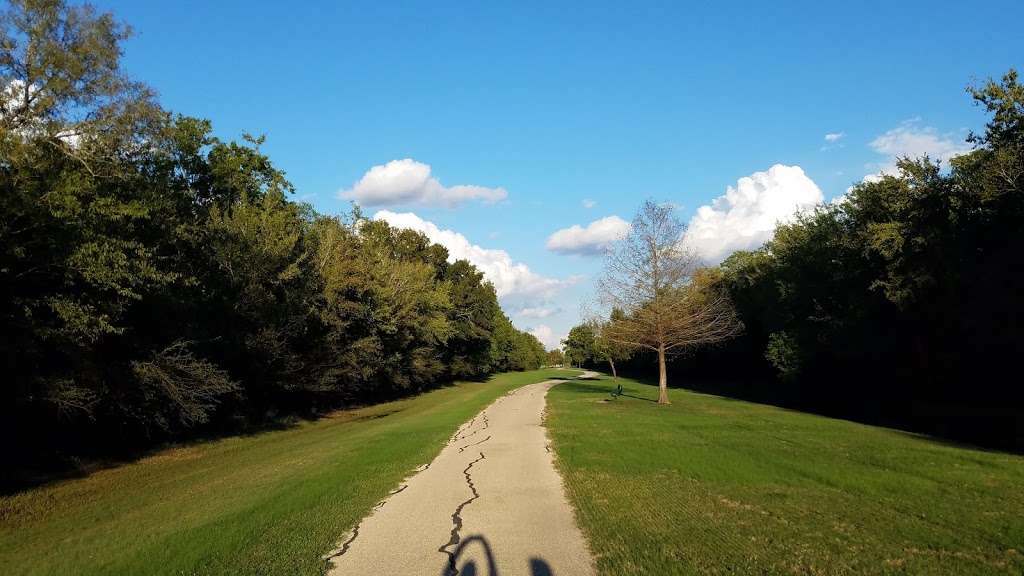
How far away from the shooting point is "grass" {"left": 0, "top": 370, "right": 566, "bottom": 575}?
6.95 metres

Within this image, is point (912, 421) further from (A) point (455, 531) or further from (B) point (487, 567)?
(B) point (487, 567)

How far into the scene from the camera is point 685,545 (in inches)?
259

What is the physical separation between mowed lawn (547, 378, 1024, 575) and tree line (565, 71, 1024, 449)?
9.39 m

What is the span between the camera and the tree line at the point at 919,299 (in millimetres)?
24219

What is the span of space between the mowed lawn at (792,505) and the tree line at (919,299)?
9.39m

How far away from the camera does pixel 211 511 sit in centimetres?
976

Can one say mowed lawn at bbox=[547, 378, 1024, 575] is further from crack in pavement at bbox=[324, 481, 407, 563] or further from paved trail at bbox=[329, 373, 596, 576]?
crack in pavement at bbox=[324, 481, 407, 563]

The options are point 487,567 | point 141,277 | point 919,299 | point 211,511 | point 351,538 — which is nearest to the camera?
point 487,567

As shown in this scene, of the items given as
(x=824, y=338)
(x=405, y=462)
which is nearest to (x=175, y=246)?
(x=405, y=462)

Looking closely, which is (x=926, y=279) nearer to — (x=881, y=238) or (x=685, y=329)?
(x=881, y=238)

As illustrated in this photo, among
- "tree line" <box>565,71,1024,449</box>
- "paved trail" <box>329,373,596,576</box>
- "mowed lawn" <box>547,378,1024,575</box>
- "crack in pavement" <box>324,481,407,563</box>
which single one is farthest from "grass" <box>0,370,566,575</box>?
"tree line" <box>565,71,1024,449</box>

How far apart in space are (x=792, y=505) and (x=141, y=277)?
1687 centimetres

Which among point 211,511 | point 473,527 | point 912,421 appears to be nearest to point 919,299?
point 912,421

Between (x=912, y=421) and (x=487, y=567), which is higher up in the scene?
(x=487, y=567)
